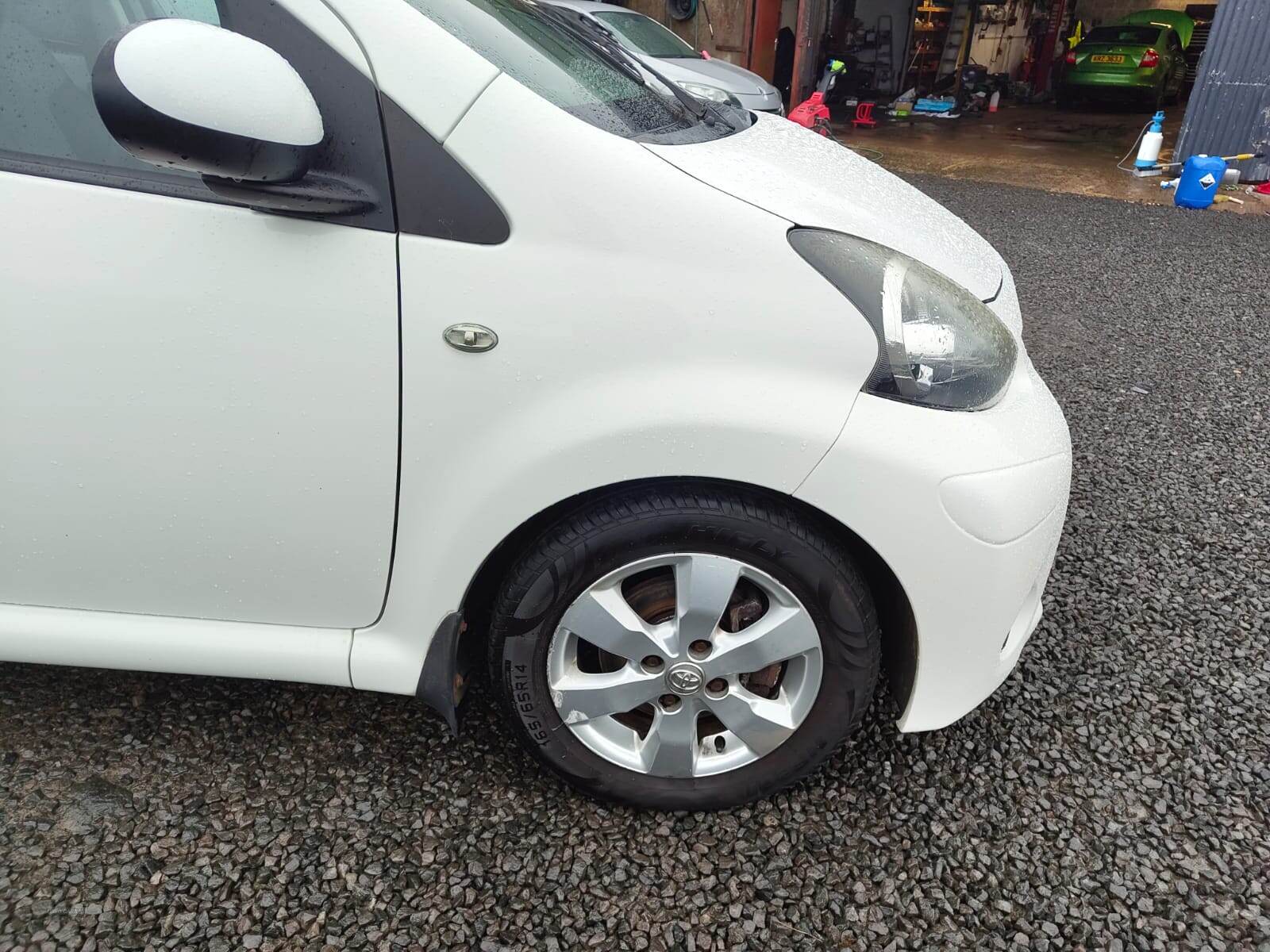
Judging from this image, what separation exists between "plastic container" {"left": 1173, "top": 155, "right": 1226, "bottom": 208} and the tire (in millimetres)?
7776

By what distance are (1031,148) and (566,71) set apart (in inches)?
439

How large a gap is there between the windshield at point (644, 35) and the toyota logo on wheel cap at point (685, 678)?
7.90 metres

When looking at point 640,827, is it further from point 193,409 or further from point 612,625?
point 193,409

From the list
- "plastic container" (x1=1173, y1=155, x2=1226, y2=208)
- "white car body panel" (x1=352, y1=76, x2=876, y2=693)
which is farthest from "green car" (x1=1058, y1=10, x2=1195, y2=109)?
"white car body panel" (x1=352, y1=76, x2=876, y2=693)

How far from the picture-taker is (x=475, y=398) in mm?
1410

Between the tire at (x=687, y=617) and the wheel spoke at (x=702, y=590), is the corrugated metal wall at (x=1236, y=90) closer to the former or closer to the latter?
the tire at (x=687, y=617)

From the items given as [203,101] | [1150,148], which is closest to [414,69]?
[203,101]

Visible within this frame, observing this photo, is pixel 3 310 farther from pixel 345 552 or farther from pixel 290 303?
pixel 345 552

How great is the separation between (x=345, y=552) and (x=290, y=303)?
1.48ft

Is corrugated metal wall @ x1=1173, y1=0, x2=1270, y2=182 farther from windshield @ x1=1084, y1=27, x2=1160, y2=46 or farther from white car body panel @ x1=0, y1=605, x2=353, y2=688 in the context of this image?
white car body panel @ x1=0, y1=605, x2=353, y2=688

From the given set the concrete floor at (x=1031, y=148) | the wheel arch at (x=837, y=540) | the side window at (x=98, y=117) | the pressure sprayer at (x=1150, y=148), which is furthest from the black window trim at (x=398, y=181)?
the pressure sprayer at (x=1150, y=148)

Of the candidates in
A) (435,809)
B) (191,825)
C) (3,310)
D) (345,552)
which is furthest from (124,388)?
(435,809)

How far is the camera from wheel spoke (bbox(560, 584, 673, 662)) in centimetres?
155

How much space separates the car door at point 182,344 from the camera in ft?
4.37
